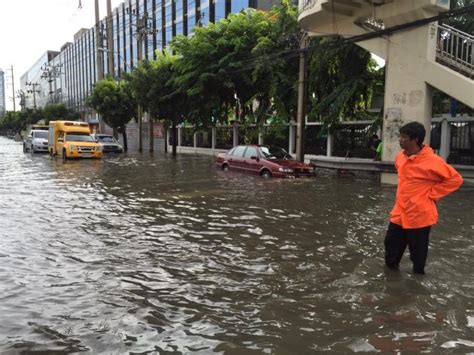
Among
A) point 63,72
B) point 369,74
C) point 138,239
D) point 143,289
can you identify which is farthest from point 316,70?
point 63,72

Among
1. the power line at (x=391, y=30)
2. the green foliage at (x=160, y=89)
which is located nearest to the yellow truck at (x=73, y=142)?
the green foliage at (x=160, y=89)

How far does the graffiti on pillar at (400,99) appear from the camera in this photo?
1407cm

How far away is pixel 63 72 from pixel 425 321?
114960mm

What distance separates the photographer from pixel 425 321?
430cm

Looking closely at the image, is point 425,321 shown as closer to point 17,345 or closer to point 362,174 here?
point 17,345

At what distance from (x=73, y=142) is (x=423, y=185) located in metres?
23.2

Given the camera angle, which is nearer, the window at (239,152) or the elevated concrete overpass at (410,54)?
the elevated concrete overpass at (410,54)

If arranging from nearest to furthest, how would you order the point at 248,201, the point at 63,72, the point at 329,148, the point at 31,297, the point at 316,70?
the point at 31,297 < the point at 248,201 < the point at 316,70 < the point at 329,148 < the point at 63,72

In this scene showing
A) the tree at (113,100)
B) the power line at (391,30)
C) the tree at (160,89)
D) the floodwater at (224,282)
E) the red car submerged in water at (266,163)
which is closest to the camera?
the floodwater at (224,282)

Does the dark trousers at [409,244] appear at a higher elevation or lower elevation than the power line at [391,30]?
lower

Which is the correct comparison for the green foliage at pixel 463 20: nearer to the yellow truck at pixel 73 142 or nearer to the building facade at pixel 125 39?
the building facade at pixel 125 39

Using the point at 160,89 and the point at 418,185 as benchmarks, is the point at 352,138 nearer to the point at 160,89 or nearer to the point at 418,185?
the point at 160,89

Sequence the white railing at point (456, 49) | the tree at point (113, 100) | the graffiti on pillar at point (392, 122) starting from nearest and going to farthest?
the white railing at point (456, 49), the graffiti on pillar at point (392, 122), the tree at point (113, 100)

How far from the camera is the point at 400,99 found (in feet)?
46.5
